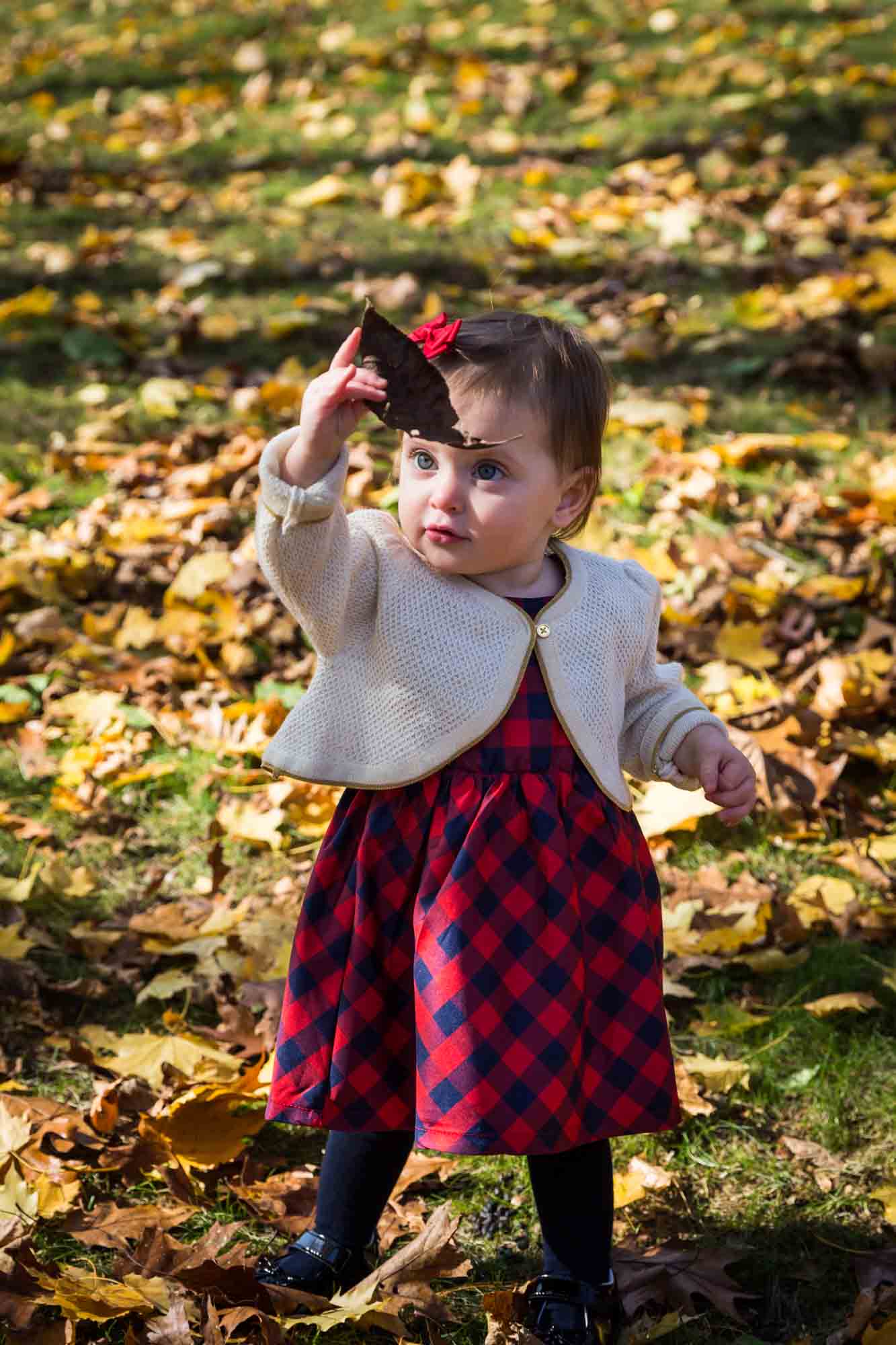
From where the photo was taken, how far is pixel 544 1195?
2010 millimetres

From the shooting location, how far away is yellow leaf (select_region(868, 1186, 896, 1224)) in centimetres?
222

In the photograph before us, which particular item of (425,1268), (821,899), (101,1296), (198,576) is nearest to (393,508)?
(198,576)

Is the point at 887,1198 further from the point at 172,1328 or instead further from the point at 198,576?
the point at 198,576

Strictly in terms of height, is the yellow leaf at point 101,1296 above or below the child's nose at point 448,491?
below

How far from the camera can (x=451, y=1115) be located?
1.83 metres

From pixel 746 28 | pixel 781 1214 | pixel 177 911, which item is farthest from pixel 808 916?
pixel 746 28

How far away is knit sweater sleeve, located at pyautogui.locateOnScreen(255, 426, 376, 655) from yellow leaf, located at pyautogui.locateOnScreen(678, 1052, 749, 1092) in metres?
1.06

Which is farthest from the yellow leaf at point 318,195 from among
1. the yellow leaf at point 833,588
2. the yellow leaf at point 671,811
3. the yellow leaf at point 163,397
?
the yellow leaf at point 671,811

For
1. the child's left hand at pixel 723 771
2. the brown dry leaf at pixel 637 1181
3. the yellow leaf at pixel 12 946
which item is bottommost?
the brown dry leaf at pixel 637 1181

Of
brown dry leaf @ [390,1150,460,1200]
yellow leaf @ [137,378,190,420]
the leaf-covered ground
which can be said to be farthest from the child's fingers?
yellow leaf @ [137,378,190,420]

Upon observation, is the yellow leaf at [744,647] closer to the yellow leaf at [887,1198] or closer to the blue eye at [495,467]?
the yellow leaf at [887,1198]

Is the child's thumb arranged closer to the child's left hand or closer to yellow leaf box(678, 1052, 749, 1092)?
the child's left hand

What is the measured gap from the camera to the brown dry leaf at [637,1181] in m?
2.29

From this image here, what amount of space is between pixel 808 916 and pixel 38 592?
7.25ft
